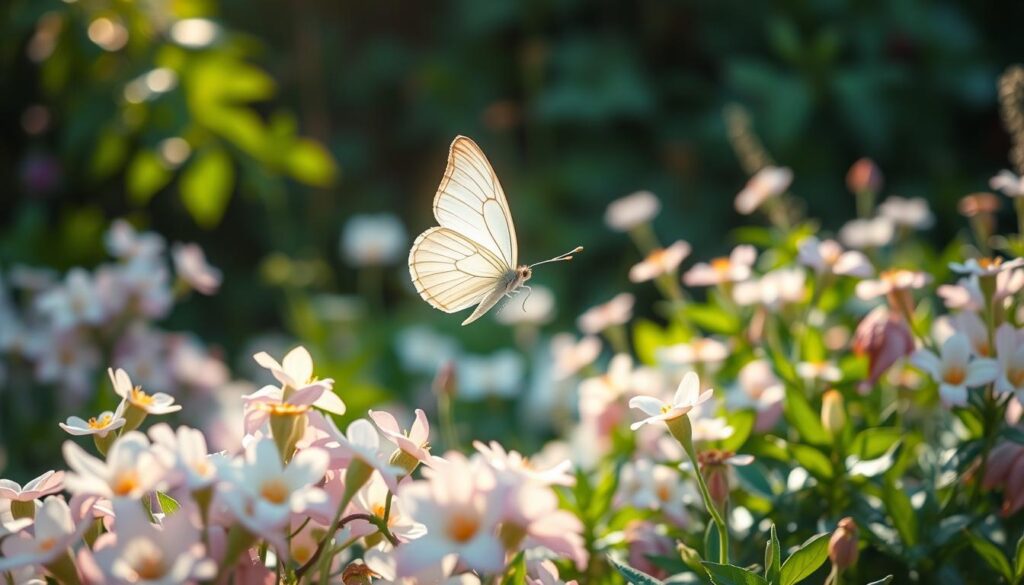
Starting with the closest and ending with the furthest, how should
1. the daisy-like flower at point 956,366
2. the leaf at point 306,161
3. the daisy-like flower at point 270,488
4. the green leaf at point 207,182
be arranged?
1. the daisy-like flower at point 270,488
2. the daisy-like flower at point 956,366
3. the green leaf at point 207,182
4. the leaf at point 306,161

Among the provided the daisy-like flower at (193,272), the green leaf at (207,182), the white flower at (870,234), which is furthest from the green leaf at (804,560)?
the green leaf at (207,182)

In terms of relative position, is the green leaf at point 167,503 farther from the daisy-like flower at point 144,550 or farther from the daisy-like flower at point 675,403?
the daisy-like flower at point 675,403

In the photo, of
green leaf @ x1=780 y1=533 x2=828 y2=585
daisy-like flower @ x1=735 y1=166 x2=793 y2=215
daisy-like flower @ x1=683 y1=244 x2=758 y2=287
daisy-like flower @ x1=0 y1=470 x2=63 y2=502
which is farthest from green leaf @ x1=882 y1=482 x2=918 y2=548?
daisy-like flower @ x1=0 y1=470 x2=63 y2=502

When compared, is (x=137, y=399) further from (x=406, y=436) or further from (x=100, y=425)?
(x=406, y=436)

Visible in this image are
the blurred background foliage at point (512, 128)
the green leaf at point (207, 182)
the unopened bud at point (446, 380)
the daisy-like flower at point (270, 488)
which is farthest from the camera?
the blurred background foliage at point (512, 128)

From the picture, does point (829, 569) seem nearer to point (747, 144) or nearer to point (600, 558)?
point (600, 558)

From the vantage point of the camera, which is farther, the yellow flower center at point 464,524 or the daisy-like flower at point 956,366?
the daisy-like flower at point 956,366
